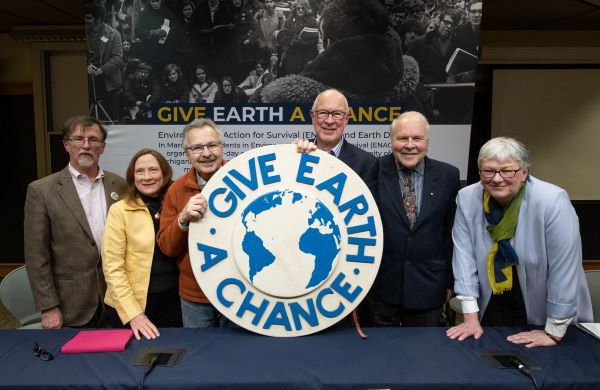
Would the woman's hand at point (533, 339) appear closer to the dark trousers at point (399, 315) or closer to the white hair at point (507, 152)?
the dark trousers at point (399, 315)

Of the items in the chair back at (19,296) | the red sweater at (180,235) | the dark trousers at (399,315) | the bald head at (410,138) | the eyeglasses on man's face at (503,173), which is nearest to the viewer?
the eyeglasses on man's face at (503,173)

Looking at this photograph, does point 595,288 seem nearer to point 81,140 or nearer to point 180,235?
point 180,235

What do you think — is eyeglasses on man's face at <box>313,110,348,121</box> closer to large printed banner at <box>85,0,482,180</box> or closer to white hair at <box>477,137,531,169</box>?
white hair at <box>477,137,531,169</box>

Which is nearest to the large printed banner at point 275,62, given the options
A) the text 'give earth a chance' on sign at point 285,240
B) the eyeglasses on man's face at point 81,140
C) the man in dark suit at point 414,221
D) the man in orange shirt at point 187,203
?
the eyeglasses on man's face at point 81,140

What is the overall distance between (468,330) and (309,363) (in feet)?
2.17

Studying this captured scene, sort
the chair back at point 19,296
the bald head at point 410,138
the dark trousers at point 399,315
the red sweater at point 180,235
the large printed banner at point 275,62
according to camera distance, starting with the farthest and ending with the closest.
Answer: the large printed banner at point 275,62
the chair back at point 19,296
the dark trousers at point 399,315
the bald head at point 410,138
the red sweater at point 180,235

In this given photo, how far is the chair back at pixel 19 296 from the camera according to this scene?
2.62 metres

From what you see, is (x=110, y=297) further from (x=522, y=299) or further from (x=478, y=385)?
(x=522, y=299)

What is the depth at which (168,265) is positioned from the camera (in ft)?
6.06

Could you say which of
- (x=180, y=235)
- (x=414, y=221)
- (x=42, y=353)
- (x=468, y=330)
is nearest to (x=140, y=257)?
(x=180, y=235)

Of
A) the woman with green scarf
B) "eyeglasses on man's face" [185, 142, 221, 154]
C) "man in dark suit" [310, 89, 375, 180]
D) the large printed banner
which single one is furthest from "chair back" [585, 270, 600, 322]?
"eyeglasses on man's face" [185, 142, 221, 154]

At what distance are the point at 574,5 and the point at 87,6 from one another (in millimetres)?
4585

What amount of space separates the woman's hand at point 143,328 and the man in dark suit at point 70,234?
53cm

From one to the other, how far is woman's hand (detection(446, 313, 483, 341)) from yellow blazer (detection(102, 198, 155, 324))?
1.25 meters
